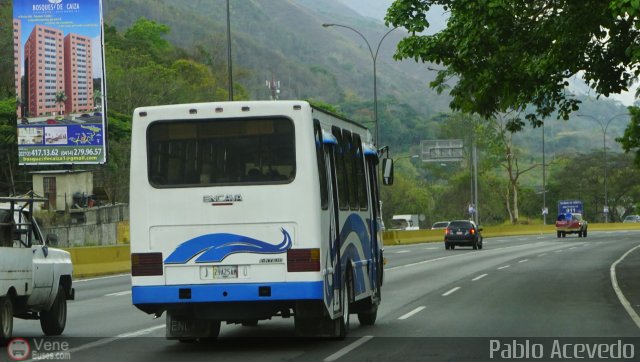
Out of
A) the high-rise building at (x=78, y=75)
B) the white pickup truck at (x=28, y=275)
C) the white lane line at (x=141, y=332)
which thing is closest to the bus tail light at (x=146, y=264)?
the white pickup truck at (x=28, y=275)

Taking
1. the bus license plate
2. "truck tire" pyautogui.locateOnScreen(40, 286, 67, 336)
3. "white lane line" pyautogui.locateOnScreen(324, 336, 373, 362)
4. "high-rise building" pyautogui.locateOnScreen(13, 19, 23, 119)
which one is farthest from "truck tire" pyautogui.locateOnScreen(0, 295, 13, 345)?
"high-rise building" pyautogui.locateOnScreen(13, 19, 23, 119)

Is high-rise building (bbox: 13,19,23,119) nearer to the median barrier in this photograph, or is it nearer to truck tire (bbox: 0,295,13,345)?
the median barrier

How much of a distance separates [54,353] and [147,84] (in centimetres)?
8663

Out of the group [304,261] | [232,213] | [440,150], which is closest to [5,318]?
[232,213]

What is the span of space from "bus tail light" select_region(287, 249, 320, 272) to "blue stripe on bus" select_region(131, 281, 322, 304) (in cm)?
18

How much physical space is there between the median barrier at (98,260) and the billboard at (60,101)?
16.4 m

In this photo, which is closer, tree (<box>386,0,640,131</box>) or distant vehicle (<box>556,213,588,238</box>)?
tree (<box>386,0,640,131</box>)

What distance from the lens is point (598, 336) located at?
48.4 ft

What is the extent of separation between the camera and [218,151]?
13.5m

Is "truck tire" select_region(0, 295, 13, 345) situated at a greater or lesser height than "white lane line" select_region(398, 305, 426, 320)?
greater

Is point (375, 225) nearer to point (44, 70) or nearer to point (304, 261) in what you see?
point (304, 261)

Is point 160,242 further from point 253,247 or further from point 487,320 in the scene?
point 487,320

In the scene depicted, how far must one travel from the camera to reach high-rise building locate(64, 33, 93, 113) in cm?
5009

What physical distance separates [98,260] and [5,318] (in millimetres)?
20650
